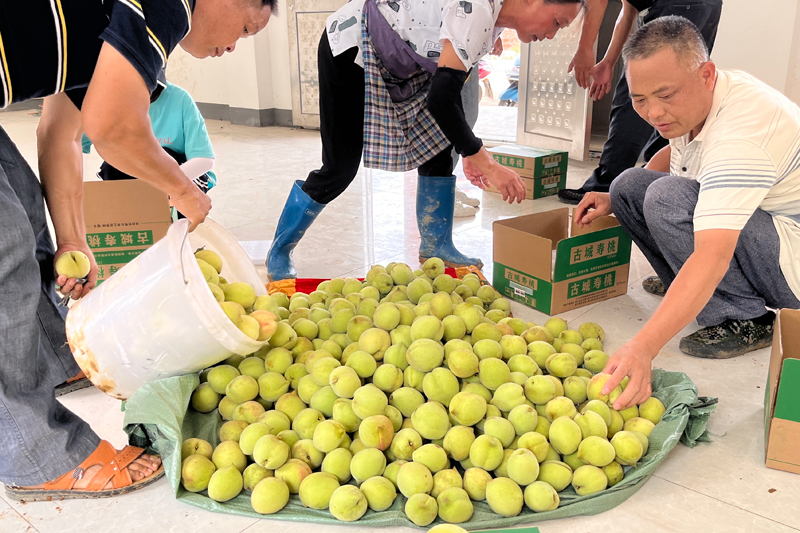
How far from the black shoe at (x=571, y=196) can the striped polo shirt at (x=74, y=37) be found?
253 cm

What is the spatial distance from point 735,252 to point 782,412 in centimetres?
57

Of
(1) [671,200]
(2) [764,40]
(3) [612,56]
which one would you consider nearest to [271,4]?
(1) [671,200]

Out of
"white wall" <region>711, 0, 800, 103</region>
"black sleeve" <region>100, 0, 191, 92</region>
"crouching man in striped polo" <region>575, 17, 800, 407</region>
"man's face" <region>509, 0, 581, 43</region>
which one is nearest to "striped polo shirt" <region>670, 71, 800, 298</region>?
"crouching man in striped polo" <region>575, 17, 800, 407</region>

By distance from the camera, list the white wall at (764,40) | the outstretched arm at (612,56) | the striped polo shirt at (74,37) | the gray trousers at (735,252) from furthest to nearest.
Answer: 1. the white wall at (764,40)
2. the outstretched arm at (612,56)
3. the gray trousers at (735,252)
4. the striped polo shirt at (74,37)

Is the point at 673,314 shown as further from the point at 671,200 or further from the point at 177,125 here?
the point at 177,125

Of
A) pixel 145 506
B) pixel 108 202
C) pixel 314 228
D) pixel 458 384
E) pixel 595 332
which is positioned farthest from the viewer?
pixel 314 228

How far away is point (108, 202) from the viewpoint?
6.36ft

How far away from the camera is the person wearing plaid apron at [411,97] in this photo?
1729 millimetres

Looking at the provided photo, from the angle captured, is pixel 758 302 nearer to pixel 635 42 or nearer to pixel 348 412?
pixel 635 42

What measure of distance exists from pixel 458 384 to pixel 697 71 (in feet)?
2.96

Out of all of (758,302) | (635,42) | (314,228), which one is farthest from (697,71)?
(314,228)

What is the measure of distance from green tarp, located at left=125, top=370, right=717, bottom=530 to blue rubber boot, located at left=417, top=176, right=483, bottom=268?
1095 millimetres

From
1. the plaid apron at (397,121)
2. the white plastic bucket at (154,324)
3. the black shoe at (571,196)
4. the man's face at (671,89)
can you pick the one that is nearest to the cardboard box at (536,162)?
the black shoe at (571,196)

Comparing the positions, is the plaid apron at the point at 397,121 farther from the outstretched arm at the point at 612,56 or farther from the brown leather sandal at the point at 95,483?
the brown leather sandal at the point at 95,483
